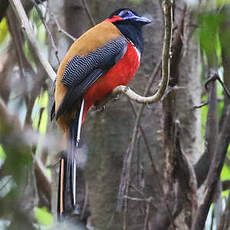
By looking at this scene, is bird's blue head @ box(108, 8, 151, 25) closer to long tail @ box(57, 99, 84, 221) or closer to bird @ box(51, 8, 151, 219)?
bird @ box(51, 8, 151, 219)

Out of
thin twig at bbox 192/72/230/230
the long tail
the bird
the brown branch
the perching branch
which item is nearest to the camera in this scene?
the long tail

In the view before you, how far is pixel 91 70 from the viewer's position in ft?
9.70

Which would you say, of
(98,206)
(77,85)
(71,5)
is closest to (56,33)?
(71,5)

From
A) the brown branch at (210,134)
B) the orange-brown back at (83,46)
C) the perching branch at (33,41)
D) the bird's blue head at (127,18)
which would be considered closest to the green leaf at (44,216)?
the brown branch at (210,134)

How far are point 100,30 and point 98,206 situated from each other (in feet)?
3.66

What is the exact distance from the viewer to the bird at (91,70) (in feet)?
8.82

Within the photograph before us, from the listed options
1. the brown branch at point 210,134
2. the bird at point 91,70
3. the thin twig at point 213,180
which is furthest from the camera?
the brown branch at point 210,134

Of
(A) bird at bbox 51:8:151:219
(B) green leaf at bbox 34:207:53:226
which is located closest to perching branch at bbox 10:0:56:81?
(A) bird at bbox 51:8:151:219

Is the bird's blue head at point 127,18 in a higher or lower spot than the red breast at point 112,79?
higher

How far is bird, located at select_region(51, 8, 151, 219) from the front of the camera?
8.82ft

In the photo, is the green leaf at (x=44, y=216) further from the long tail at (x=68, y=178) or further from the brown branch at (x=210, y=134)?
the long tail at (x=68, y=178)

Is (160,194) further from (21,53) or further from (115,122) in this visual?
(21,53)

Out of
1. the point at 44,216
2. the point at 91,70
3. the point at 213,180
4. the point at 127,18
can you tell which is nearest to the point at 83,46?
the point at 91,70

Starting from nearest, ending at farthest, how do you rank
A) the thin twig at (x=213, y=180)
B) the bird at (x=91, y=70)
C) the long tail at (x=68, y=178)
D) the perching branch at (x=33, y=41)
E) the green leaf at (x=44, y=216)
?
the long tail at (x=68, y=178)
the perching branch at (x=33, y=41)
the bird at (x=91, y=70)
the thin twig at (x=213, y=180)
the green leaf at (x=44, y=216)
